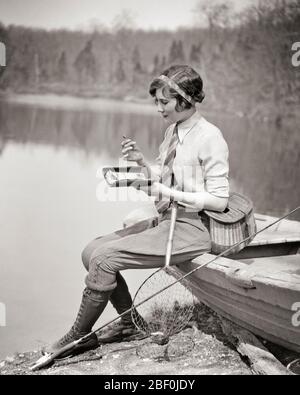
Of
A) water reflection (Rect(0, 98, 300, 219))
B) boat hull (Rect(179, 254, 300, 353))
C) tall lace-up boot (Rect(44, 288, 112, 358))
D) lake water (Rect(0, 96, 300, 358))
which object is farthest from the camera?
water reflection (Rect(0, 98, 300, 219))

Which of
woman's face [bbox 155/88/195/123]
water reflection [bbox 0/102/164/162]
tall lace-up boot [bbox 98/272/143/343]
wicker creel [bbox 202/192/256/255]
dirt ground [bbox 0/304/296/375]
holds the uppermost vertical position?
water reflection [bbox 0/102/164/162]

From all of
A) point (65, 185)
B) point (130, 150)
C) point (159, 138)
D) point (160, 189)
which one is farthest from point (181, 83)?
point (159, 138)

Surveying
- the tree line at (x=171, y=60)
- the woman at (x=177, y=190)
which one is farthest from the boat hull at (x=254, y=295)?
the tree line at (x=171, y=60)

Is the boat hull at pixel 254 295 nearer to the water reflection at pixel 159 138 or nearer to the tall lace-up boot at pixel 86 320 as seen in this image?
the tall lace-up boot at pixel 86 320

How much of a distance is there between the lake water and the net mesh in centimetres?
62

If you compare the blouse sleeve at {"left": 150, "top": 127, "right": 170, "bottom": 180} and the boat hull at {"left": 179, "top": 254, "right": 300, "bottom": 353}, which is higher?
the blouse sleeve at {"left": 150, "top": 127, "right": 170, "bottom": 180}

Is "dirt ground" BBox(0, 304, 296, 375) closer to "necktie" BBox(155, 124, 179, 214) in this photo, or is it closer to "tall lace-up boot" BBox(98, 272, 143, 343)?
"tall lace-up boot" BBox(98, 272, 143, 343)

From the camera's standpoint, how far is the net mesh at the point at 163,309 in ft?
9.99

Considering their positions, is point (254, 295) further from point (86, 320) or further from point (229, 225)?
point (86, 320)

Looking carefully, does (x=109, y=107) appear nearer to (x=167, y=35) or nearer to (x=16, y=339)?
(x=167, y=35)

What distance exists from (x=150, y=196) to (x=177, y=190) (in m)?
0.47

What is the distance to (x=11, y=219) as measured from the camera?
6066mm

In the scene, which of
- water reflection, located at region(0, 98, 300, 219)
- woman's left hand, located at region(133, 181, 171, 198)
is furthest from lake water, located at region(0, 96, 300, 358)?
woman's left hand, located at region(133, 181, 171, 198)

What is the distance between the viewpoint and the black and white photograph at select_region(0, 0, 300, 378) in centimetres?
276
